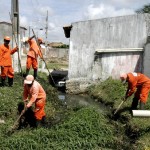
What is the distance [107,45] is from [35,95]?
9.24 m

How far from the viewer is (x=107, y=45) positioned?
1734 centimetres

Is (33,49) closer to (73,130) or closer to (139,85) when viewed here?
(139,85)

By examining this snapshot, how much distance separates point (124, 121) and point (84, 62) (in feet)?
23.5

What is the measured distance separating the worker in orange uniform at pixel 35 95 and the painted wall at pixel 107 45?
8557 millimetres

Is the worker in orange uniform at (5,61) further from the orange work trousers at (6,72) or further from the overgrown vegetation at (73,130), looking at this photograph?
the overgrown vegetation at (73,130)

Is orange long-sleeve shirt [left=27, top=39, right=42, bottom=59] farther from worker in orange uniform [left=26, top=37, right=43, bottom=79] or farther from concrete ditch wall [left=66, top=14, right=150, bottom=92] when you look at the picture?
concrete ditch wall [left=66, top=14, right=150, bottom=92]

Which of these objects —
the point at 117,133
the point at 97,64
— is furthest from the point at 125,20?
the point at 117,133

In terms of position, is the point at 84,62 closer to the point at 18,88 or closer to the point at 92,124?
the point at 18,88

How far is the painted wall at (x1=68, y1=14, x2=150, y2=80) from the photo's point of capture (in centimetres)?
1688

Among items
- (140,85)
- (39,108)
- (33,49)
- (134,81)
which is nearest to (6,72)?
(33,49)

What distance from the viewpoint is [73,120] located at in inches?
360

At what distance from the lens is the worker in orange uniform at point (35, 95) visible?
342 inches

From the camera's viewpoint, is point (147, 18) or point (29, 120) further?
point (147, 18)

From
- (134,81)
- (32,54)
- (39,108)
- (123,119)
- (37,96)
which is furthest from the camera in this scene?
(32,54)
